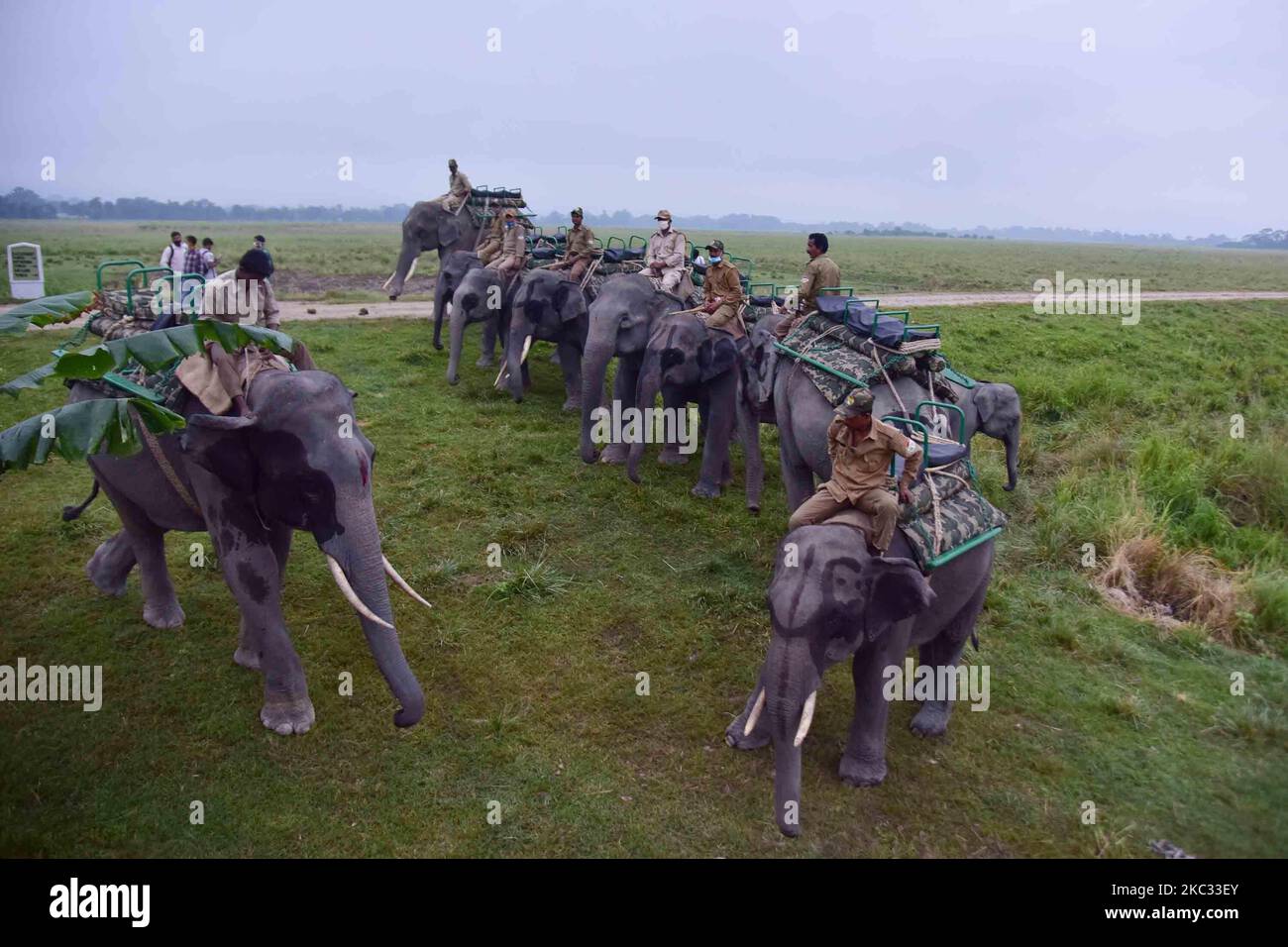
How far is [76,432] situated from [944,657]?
255 inches

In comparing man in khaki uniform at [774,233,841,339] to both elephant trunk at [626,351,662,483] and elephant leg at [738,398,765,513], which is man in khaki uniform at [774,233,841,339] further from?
elephant trunk at [626,351,662,483]

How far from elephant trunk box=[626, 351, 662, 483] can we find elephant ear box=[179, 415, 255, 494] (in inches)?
247

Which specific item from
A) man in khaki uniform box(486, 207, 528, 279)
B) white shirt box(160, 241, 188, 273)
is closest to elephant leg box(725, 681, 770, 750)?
man in khaki uniform box(486, 207, 528, 279)

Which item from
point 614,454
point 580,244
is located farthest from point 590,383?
point 580,244

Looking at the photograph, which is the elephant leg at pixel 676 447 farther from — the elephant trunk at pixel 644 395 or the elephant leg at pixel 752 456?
the elephant leg at pixel 752 456

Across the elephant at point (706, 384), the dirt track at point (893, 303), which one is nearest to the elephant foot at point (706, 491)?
the elephant at point (706, 384)

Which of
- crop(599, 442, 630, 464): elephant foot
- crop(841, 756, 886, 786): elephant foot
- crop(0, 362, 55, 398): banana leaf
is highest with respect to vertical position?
crop(0, 362, 55, 398): banana leaf

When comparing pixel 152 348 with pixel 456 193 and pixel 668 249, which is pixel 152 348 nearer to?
pixel 668 249

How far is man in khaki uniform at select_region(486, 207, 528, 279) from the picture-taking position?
1817 centimetres

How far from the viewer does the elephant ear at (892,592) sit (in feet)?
20.3

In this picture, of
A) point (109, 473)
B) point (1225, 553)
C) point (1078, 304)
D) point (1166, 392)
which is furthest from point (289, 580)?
point (1078, 304)

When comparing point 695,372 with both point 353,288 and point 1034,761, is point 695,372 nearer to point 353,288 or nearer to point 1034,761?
point 1034,761

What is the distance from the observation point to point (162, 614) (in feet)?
28.8

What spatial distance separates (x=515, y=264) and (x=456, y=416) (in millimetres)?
Result: 4042
